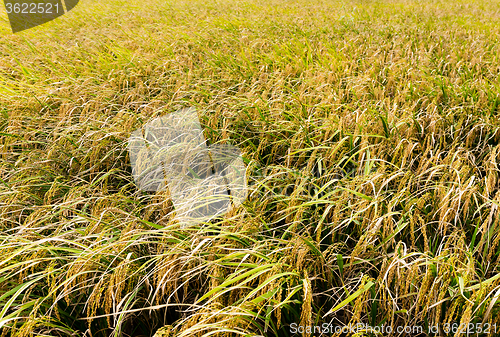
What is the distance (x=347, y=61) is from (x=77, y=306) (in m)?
3.20

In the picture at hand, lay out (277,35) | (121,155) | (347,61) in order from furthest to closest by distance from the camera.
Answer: (277,35) → (347,61) → (121,155)

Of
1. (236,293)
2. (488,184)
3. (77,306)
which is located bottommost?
(77,306)

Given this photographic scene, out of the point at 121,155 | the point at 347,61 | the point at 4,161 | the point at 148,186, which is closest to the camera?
the point at 148,186

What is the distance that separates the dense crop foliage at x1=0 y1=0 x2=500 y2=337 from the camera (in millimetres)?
1303

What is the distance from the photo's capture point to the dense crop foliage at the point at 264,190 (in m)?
1.30

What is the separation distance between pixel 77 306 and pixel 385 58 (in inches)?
152

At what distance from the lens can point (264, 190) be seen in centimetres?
196

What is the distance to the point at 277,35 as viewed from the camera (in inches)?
201

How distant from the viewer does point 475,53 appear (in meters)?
3.96

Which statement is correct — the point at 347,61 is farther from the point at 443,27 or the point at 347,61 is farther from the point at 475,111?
the point at 443,27

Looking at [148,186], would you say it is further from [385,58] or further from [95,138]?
[385,58]

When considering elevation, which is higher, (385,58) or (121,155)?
(385,58)

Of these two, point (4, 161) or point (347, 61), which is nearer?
point (4, 161)

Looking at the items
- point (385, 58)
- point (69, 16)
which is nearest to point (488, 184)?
point (385, 58)
